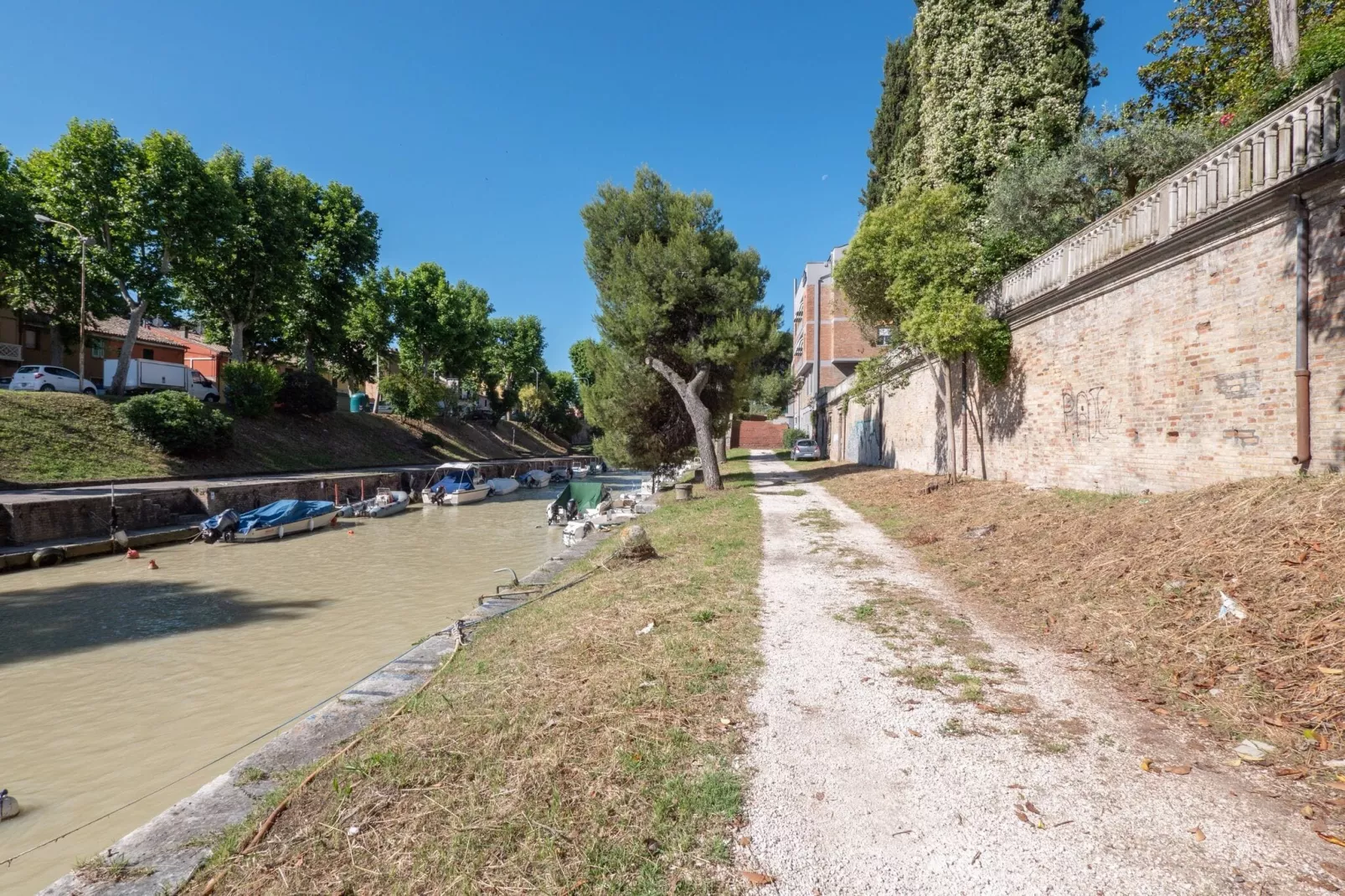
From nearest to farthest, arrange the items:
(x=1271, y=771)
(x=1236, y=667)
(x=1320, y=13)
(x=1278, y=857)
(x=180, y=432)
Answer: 1. (x=1278, y=857)
2. (x=1271, y=771)
3. (x=1236, y=667)
4. (x=1320, y=13)
5. (x=180, y=432)

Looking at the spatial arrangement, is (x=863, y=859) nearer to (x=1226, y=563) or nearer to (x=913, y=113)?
(x=1226, y=563)

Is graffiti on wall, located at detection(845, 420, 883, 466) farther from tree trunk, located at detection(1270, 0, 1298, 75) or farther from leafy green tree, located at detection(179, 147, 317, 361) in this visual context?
leafy green tree, located at detection(179, 147, 317, 361)

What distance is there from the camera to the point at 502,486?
2811 centimetres

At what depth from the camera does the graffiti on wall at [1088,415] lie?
973 cm

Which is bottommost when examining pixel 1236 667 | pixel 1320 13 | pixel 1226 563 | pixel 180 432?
pixel 1236 667

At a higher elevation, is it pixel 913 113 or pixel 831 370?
pixel 913 113

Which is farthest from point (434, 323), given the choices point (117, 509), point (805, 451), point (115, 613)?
point (115, 613)

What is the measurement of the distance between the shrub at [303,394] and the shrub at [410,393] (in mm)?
5966

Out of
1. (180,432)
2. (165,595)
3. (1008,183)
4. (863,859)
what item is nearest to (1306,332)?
(863,859)

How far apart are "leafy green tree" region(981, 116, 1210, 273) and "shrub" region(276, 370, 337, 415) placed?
1213 inches

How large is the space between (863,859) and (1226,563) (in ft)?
15.6

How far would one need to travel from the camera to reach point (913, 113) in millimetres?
26047

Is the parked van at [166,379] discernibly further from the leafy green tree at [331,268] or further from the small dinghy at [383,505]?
the small dinghy at [383,505]

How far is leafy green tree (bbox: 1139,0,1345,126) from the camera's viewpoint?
13.6 metres
